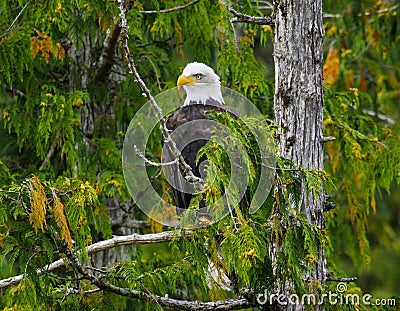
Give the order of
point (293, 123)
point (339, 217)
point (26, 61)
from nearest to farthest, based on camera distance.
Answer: point (293, 123) → point (26, 61) → point (339, 217)

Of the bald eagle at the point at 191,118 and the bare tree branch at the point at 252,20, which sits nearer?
the bare tree branch at the point at 252,20

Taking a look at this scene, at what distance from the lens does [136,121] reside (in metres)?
5.14

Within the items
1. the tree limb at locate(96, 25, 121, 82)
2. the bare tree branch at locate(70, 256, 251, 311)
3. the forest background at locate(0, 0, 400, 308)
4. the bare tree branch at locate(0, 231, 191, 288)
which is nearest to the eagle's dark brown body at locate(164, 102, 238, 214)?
the forest background at locate(0, 0, 400, 308)

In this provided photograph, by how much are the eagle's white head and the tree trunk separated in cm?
111

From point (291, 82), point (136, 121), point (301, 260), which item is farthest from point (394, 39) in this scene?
point (301, 260)

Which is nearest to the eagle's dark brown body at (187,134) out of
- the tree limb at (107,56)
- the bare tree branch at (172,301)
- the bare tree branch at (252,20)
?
the tree limb at (107,56)

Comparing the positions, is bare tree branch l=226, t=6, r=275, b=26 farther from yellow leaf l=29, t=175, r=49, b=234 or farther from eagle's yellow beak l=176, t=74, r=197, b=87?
yellow leaf l=29, t=175, r=49, b=234

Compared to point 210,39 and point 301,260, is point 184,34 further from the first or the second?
point 301,260

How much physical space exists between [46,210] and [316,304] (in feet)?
4.41

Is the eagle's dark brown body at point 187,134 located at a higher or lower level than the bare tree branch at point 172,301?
higher

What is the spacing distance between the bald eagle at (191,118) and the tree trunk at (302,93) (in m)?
0.89

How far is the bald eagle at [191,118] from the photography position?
4988mm
